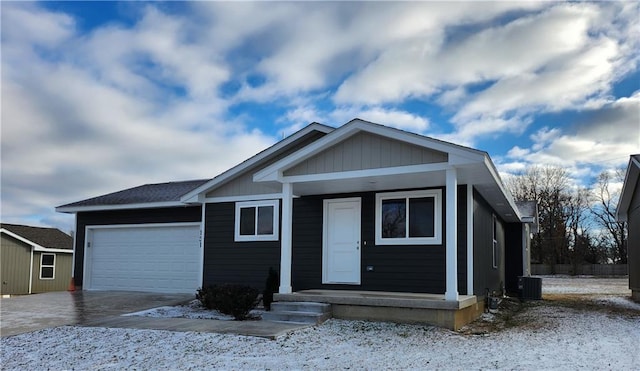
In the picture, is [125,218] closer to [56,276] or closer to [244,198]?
[244,198]

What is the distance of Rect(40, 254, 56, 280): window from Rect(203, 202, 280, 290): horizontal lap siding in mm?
17523

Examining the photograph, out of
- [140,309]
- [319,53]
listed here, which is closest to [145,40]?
[319,53]

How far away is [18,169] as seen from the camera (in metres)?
17.2

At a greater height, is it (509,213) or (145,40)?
(145,40)

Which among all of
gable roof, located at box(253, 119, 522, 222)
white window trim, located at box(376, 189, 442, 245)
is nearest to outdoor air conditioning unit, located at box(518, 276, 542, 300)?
gable roof, located at box(253, 119, 522, 222)

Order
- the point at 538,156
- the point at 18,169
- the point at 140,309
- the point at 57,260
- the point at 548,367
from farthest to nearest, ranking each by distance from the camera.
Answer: the point at 538,156 < the point at 57,260 < the point at 18,169 < the point at 140,309 < the point at 548,367

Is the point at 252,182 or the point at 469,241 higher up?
the point at 252,182

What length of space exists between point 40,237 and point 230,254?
18.6 meters

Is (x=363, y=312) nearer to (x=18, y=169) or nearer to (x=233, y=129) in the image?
(x=233, y=129)

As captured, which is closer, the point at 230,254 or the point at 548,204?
the point at 230,254

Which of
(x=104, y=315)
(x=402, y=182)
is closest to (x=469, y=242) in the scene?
(x=402, y=182)

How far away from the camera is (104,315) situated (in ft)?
33.7

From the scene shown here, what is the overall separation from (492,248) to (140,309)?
893 cm

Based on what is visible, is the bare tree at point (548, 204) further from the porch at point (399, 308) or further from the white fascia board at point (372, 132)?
the white fascia board at point (372, 132)
